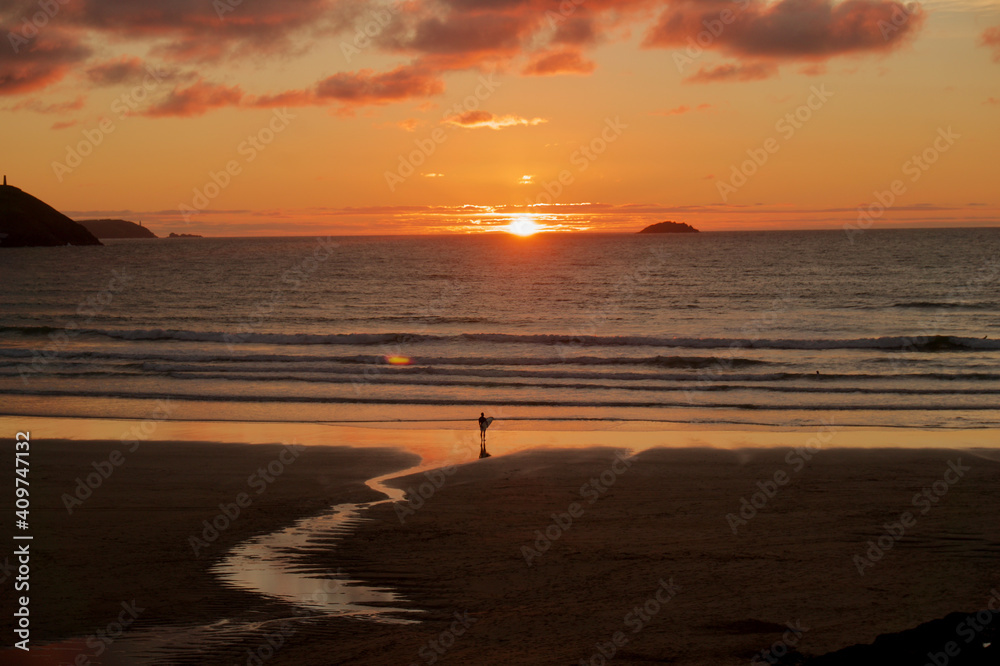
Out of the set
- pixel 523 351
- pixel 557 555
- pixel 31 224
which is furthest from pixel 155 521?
pixel 31 224

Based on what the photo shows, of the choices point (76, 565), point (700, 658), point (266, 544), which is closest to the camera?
point (700, 658)

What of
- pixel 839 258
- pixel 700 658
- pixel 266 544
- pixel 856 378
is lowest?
pixel 700 658

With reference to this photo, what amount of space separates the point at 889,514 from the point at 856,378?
16240 millimetres

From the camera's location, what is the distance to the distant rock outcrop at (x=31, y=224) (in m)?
163

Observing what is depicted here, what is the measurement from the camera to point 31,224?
550ft

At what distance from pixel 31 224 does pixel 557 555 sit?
188 metres

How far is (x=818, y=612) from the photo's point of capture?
8.45 metres

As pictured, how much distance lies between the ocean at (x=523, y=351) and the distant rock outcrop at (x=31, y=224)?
359ft

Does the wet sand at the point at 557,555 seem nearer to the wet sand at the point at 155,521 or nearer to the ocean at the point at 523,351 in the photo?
the wet sand at the point at 155,521

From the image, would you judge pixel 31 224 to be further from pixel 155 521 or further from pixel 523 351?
pixel 155 521

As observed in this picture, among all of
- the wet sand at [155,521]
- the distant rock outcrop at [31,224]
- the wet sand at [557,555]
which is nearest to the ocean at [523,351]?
the wet sand at [155,521]

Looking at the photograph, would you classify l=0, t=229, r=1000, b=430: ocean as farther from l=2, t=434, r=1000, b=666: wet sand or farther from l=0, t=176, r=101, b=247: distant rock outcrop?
l=0, t=176, r=101, b=247: distant rock outcrop

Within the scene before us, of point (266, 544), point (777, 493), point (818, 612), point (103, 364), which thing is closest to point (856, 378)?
point (777, 493)

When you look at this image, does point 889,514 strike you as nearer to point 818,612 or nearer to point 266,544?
point 818,612
